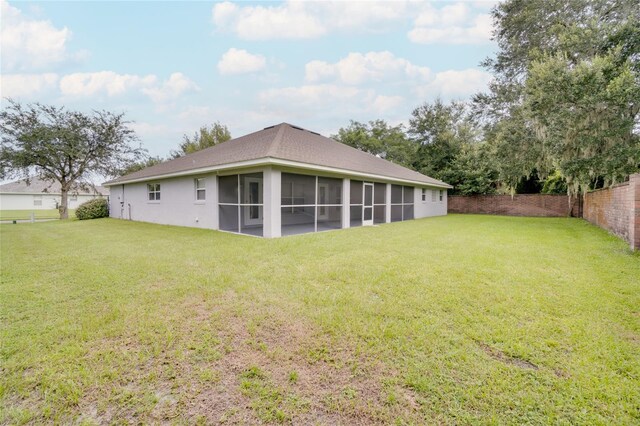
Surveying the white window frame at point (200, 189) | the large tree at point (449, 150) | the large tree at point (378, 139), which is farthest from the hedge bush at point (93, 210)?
the large tree at point (449, 150)

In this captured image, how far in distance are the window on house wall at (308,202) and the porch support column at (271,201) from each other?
152 centimetres

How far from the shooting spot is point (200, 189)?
11.0 metres

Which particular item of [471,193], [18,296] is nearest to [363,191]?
[18,296]

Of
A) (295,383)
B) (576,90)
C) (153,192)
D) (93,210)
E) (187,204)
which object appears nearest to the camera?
(295,383)

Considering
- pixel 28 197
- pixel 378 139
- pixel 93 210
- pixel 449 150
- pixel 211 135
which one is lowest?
pixel 93 210

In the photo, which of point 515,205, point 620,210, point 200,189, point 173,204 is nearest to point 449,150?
point 515,205

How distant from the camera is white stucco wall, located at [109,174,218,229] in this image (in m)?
10.6

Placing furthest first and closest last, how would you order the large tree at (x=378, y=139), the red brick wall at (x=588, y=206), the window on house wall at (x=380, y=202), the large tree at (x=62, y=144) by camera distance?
the large tree at (x=378, y=139), the large tree at (x=62, y=144), the window on house wall at (x=380, y=202), the red brick wall at (x=588, y=206)

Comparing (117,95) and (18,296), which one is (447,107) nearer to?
(117,95)

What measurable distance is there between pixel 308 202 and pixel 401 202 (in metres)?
5.64

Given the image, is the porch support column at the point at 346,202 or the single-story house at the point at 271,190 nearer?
the single-story house at the point at 271,190

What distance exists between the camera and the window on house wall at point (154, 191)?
45.4 ft

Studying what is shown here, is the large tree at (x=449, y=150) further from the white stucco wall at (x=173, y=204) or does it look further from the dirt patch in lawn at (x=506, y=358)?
the dirt patch in lawn at (x=506, y=358)

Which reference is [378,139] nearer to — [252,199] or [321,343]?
[252,199]
